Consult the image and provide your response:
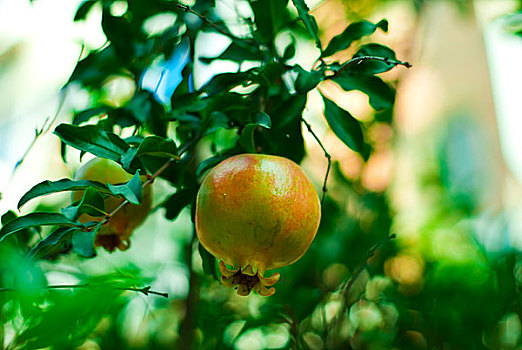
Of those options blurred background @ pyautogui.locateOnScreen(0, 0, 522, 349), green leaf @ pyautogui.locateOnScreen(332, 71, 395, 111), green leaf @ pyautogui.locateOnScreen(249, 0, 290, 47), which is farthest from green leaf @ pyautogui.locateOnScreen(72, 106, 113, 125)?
green leaf @ pyautogui.locateOnScreen(332, 71, 395, 111)

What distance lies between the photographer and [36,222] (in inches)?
21.7

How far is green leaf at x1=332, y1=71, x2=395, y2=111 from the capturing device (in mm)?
747

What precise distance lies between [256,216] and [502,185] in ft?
12.7

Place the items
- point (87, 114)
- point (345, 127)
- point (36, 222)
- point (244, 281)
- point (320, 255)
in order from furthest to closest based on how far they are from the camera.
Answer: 1. point (320, 255)
2. point (87, 114)
3. point (345, 127)
4. point (244, 281)
5. point (36, 222)

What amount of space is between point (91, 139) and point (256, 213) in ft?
0.78

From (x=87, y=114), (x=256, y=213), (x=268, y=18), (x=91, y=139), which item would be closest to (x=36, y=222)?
(x=91, y=139)

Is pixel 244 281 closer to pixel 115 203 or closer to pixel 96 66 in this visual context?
pixel 115 203

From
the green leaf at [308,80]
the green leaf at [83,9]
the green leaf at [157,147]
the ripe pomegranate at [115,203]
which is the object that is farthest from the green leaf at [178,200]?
the green leaf at [83,9]

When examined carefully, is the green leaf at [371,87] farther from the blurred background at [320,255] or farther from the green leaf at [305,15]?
the blurred background at [320,255]

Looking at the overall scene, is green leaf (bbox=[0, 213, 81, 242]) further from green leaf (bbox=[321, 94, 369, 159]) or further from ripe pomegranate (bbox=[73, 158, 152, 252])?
green leaf (bbox=[321, 94, 369, 159])

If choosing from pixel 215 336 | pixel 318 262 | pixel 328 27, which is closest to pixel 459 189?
pixel 328 27

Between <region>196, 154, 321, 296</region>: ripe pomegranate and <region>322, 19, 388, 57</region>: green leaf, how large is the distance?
26 cm

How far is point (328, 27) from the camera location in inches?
70.7

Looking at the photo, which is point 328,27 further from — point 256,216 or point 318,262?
point 256,216
